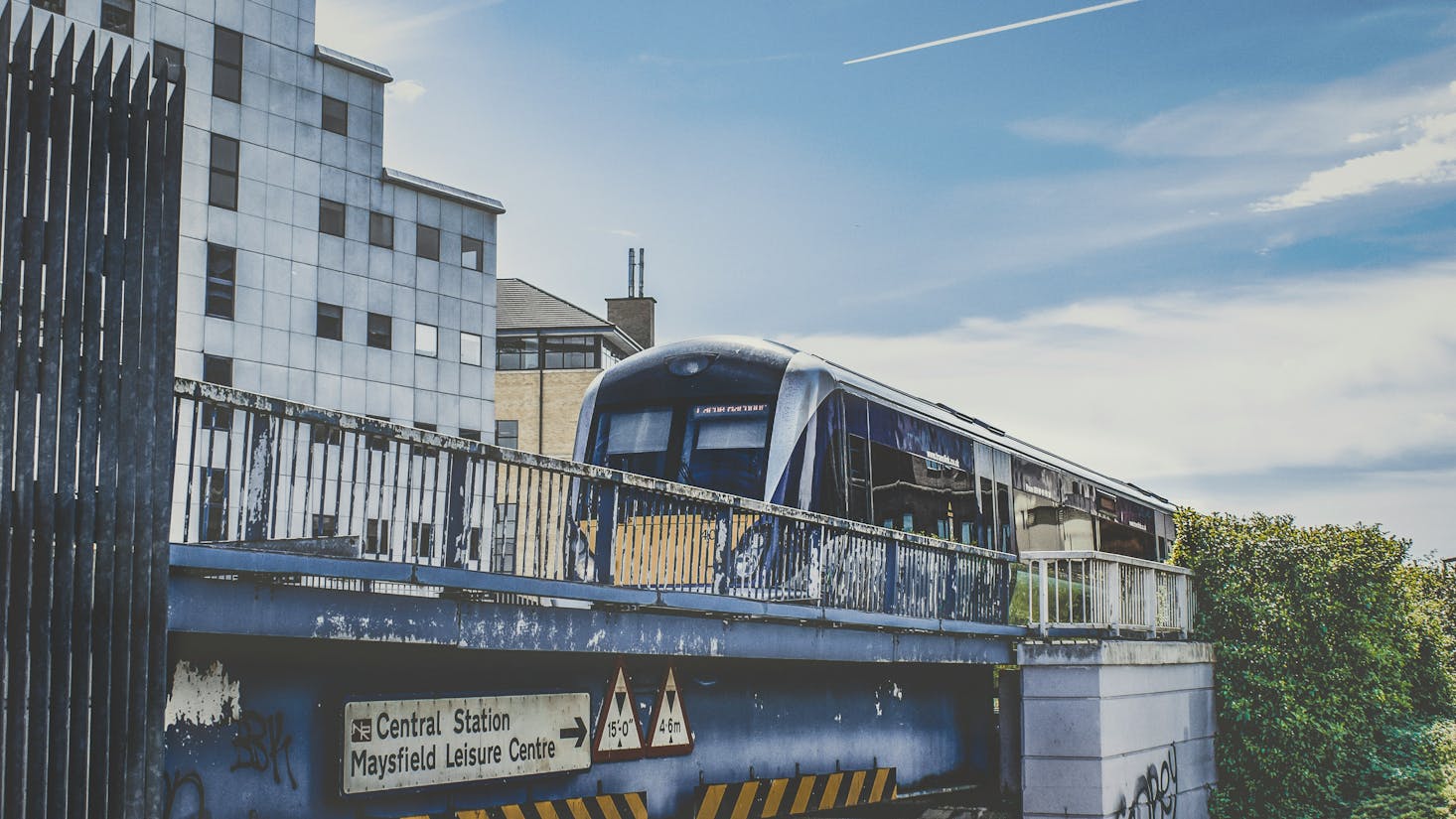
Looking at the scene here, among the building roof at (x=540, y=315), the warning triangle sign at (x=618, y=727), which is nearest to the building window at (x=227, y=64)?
the building roof at (x=540, y=315)

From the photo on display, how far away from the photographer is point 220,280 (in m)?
36.7

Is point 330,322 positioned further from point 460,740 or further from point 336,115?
point 460,740

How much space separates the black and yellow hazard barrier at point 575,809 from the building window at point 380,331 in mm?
31445

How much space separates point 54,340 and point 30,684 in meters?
1.43

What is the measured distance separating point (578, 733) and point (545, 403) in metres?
44.8

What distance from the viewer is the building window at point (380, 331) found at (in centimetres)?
4103

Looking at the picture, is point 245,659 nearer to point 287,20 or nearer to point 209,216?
point 209,216

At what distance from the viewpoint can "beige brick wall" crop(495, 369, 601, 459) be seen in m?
54.2

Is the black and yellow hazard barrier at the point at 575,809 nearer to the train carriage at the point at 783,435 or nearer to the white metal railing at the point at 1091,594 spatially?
the train carriage at the point at 783,435

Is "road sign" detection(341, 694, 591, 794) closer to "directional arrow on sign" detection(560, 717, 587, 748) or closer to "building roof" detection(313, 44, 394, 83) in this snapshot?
"directional arrow on sign" detection(560, 717, 587, 748)

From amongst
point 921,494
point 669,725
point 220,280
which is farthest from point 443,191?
point 669,725

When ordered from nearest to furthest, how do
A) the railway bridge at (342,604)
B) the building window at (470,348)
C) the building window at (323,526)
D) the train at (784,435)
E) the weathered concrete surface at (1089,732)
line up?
the railway bridge at (342,604) → the building window at (323,526) → the weathered concrete surface at (1089,732) → the train at (784,435) → the building window at (470,348)

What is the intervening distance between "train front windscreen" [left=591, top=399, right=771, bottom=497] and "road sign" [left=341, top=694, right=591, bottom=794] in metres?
6.86

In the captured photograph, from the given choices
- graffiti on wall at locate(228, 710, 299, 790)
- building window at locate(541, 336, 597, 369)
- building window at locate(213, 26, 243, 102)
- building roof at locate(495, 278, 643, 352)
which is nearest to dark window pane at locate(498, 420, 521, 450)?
building window at locate(541, 336, 597, 369)
